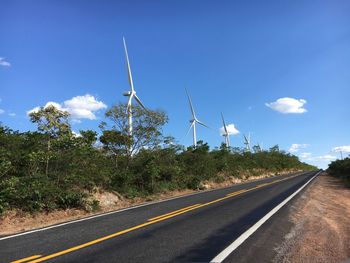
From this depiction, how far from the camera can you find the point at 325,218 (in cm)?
1180

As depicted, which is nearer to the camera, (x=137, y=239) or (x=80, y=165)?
(x=137, y=239)

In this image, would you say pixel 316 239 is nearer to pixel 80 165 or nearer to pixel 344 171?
pixel 80 165

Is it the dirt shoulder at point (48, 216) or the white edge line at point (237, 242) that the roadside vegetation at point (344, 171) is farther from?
the white edge line at point (237, 242)

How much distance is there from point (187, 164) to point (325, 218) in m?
19.0

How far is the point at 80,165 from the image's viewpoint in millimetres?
16109

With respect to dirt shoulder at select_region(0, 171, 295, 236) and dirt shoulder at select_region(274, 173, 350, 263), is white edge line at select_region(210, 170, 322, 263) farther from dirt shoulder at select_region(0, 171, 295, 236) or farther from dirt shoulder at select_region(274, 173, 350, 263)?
dirt shoulder at select_region(0, 171, 295, 236)

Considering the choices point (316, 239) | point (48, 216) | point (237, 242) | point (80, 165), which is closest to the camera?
point (237, 242)

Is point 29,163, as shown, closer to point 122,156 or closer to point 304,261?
point 122,156

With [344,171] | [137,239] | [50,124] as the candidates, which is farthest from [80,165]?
[344,171]

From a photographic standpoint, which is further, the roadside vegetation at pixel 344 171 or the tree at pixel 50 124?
the roadside vegetation at pixel 344 171

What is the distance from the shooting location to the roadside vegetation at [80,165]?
13.0m

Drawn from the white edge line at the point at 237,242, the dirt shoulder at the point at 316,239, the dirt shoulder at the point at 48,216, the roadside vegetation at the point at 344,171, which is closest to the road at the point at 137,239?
the white edge line at the point at 237,242

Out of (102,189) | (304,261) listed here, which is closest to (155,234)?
(304,261)

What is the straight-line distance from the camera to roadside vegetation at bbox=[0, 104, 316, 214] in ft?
42.5
